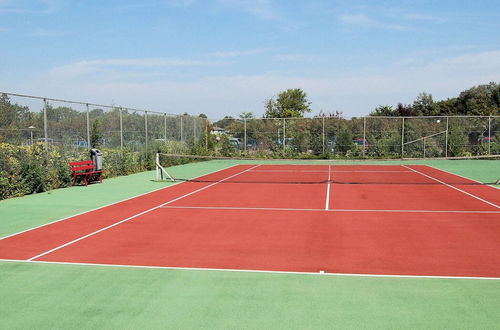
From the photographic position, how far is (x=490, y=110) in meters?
50.8

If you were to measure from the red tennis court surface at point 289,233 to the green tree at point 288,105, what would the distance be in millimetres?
47585

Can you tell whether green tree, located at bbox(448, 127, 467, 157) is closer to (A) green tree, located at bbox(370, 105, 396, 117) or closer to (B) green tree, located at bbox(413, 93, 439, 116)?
(A) green tree, located at bbox(370, 105, 396, 117)

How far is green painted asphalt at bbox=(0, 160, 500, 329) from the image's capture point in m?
4.66

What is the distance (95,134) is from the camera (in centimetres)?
1866

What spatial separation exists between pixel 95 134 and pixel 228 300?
587 inches

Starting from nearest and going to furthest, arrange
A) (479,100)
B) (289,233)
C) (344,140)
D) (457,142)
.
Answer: (289,233) → (457,142) → (344,140) → (479,100)

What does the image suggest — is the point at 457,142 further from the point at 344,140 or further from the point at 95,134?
the point at 95,134

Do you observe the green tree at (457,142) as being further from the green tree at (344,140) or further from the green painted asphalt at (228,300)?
the green painted asphalt at (228,300)

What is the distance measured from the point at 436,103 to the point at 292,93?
20894 mm

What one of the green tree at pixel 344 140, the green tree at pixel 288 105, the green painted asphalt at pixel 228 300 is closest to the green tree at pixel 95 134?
the green painted asphalt at pixel 228 300

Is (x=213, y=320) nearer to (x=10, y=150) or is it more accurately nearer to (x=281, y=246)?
(x=281, y=246)

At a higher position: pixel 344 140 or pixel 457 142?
pixel 344 140

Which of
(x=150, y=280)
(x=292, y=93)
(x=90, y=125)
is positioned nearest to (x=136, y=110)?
(x=90, y=125)

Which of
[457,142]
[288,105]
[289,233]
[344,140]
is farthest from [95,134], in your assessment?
[288,105]
